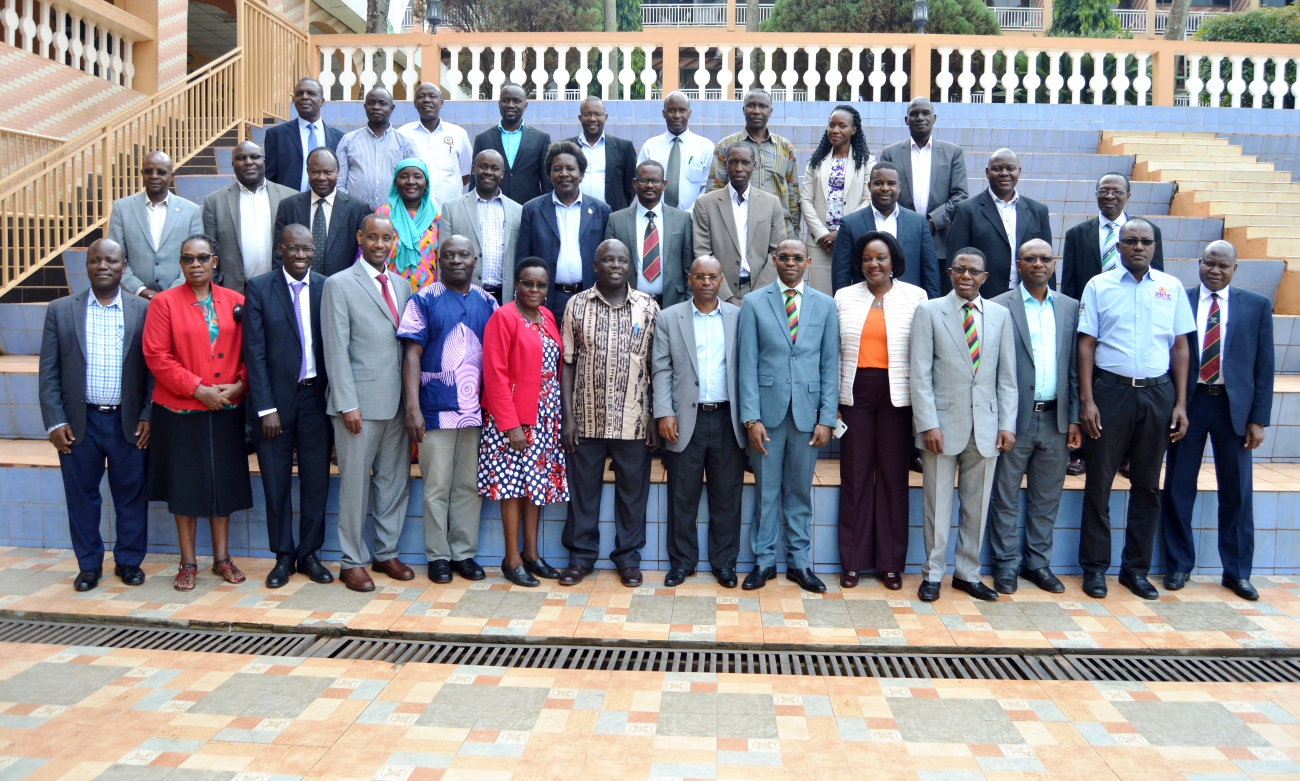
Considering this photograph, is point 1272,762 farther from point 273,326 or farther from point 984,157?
point 984,157

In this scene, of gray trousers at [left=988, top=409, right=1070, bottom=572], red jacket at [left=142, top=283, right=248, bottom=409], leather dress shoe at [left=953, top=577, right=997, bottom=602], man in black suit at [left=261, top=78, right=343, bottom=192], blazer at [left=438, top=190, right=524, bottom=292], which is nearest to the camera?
red jacket at [left=142, top=283, right=248, bottom=409]

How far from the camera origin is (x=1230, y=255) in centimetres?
480

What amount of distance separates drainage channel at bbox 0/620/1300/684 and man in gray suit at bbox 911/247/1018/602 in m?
0.71

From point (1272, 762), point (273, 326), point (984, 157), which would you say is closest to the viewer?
point (1272, 762)

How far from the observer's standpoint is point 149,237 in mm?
5676

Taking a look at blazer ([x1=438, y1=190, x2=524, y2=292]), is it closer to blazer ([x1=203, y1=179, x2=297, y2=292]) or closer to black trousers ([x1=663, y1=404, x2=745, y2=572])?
blazer ([x1=203, y1=179, x2=297, y2=292])

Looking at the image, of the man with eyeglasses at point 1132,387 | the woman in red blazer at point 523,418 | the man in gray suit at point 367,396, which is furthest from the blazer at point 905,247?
the man in gray suit at point 367,396

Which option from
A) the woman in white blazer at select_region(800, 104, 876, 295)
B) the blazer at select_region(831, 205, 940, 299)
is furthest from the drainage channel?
the woman in white blazer at select_region(800, 104, 876, 295)

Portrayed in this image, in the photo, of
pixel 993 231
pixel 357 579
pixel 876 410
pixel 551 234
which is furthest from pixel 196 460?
pixel 993 231

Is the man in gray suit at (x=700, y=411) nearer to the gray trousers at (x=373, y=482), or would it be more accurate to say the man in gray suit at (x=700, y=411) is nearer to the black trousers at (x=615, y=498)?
the black trousers at (x=615, y=498)

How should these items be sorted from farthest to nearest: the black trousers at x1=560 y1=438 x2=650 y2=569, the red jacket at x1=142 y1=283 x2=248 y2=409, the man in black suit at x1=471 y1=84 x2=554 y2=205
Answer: the man in black suit at x1=471 y1=84 x2=554 y2=205 < the black trousers at x1=560 y1=438 x2=650 y2=569 < the red jacket at x1=142 y1=283 x2=248 y2=409

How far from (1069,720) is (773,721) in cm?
111

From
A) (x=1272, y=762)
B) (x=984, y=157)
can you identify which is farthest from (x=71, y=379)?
(x=984, y=157)

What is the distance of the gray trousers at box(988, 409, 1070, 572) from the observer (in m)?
4.83
